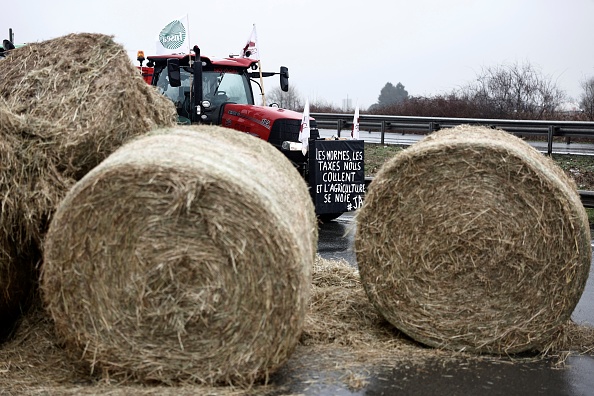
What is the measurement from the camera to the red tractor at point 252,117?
10.9m

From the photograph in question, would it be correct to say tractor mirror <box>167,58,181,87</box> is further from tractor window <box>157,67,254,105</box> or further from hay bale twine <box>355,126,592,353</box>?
hay bale twine <box>355,126,592,353</box>

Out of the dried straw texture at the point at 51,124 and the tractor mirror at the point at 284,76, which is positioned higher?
the tractor mirror at the point at 284,76

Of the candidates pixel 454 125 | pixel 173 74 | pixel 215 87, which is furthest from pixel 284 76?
pixel 454 125

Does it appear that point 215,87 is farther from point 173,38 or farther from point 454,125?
point 454,125

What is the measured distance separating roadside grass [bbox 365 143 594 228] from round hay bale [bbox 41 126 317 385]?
884 centimetres

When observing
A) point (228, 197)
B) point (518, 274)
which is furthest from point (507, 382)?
point (228, 197)

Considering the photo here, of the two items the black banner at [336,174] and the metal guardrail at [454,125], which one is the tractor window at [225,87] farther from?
the metal guardrail at [454,125]

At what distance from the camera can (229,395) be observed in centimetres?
446

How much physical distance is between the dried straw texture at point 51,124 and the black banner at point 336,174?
15.4ft

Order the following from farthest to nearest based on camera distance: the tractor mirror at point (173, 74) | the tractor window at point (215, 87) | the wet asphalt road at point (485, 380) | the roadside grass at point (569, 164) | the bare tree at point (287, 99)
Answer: the bare tree at point (287, 99) < the roadside grass at point (569, 164) < the tractor window at point (215, 87) < the tractor mirror at point (173, 74) < the wet asphalt road at point (485, 380)

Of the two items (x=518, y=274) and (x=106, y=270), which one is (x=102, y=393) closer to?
(x=106, y=270)

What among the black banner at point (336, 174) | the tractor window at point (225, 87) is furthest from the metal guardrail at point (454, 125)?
the tractor window at point (225, 87)

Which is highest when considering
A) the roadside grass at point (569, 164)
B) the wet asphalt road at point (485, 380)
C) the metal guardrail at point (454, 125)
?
the metal guardrail at point (454, 125)

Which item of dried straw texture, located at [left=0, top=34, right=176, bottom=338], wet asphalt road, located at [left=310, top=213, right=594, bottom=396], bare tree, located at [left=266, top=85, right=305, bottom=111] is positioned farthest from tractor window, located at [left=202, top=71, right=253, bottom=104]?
bare tree, located at [left=266, top=85, right=305, bottom=111]
